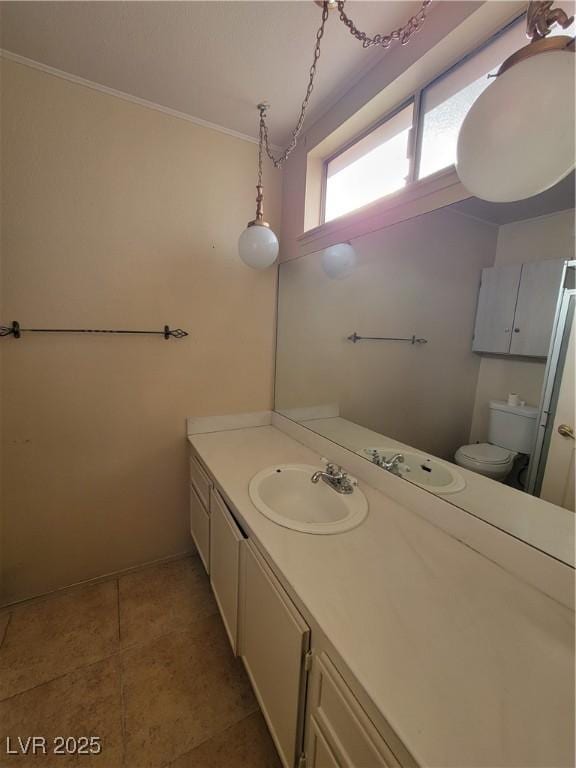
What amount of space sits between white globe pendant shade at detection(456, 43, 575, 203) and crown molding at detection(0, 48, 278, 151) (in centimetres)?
144

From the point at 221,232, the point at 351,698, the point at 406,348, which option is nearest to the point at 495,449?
the point at 406,348

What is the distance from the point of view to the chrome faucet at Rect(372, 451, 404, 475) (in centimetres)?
122

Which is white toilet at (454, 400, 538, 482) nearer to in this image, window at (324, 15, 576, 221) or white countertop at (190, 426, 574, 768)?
white countertop at (190, 426, 574, 768)

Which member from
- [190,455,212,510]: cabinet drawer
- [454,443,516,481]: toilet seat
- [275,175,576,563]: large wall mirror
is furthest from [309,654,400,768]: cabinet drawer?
[190,455,212,510]: cabinet drawer

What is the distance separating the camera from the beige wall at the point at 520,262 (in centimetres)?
80

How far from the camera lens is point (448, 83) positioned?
1.10m

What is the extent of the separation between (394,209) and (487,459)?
100cm

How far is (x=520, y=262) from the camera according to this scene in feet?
2.89

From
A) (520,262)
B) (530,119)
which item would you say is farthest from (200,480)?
(530,119)

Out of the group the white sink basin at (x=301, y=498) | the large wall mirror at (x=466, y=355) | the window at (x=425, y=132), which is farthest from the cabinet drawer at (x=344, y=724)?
the window at (x=425, y=132)

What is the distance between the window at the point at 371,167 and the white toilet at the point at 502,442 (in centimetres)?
96

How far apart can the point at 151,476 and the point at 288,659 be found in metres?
1.25

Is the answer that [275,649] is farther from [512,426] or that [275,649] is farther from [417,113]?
[417,113]

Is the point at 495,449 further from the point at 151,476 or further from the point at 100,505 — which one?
the point at 100,505
